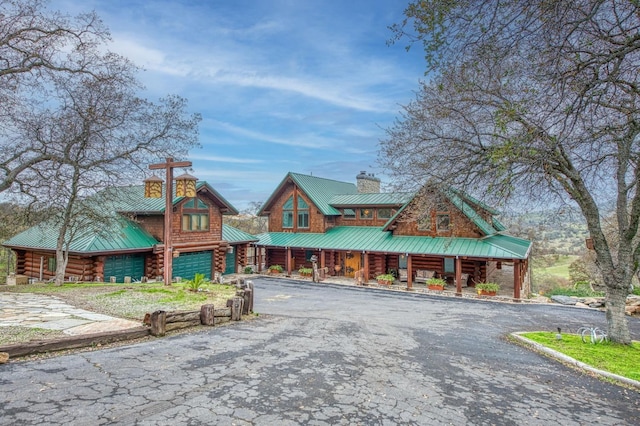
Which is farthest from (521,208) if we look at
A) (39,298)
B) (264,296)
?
(39,298)

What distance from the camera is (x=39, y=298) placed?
11.6 meters

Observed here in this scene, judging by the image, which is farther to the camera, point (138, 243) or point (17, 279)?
point (17, 279)

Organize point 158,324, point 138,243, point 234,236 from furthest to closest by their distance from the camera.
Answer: point 234,236, point 138,243, point 158,324

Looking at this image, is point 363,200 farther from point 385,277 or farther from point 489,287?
point 489,287

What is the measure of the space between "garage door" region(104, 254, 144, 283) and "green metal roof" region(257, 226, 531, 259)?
9.20 meters

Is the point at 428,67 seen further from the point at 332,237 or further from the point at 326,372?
the point at 332,237

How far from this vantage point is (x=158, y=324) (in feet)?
27.0

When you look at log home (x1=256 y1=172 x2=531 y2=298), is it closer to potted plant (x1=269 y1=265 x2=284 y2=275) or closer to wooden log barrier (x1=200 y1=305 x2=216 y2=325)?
potted plant (x1=269 y1=265 x2=284 y2=275)

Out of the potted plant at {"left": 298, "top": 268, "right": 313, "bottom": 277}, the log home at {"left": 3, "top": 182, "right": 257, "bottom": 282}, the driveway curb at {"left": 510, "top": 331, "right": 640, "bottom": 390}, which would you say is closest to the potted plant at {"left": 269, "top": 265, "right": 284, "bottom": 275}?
the potted plant at {"left": 298, "top": 268, "right": 313, "bottom": 277}

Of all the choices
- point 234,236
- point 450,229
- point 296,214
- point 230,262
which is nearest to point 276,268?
point 230,262

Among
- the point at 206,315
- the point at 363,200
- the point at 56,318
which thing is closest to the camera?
the point at 56,318

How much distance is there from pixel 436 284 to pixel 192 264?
15.6 meters

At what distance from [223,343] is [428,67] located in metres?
6.93

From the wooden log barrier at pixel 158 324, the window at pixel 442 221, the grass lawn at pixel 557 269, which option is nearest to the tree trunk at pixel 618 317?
the wooden log barrier at pixel 158 324
